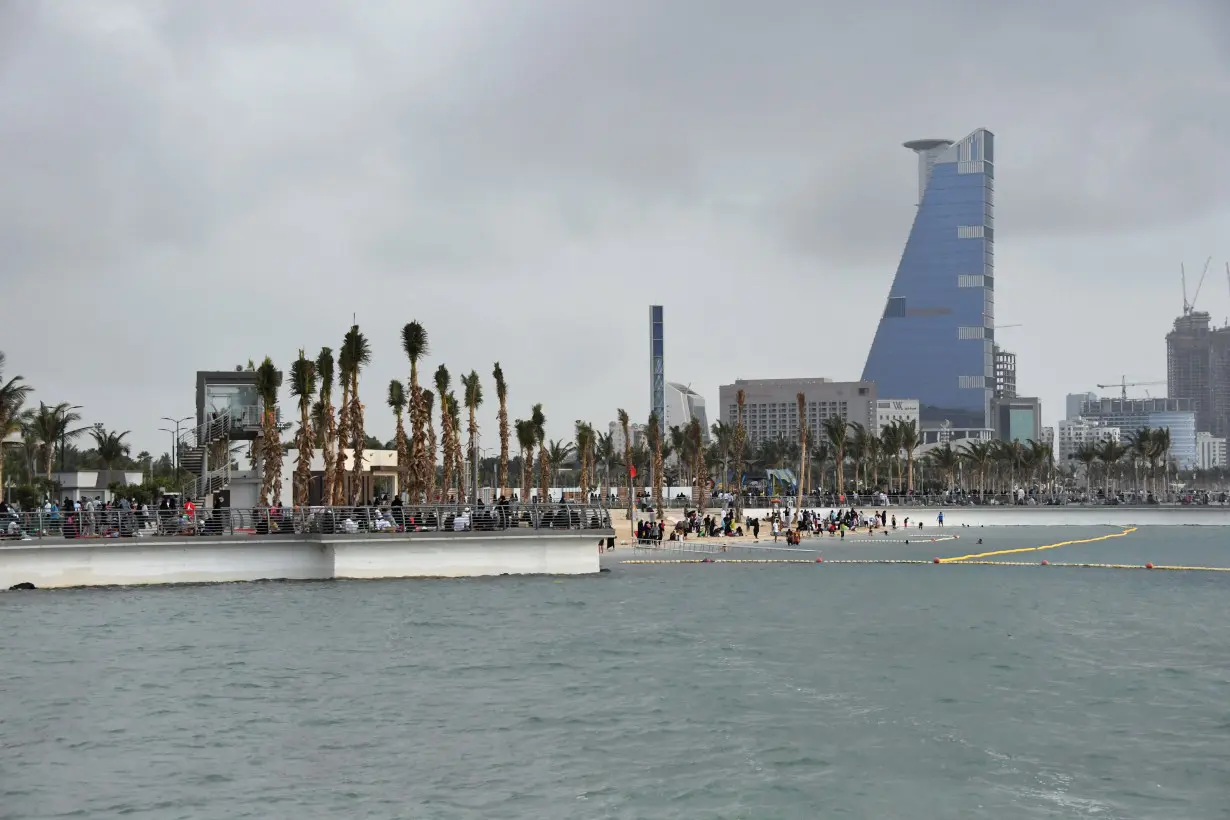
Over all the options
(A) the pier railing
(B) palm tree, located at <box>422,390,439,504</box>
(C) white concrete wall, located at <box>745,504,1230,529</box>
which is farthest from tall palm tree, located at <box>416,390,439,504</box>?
(C) white concrete wall, located at <box>745,504,1230,529</box>

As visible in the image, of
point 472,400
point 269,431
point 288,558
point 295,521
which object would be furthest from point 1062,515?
point 288,558

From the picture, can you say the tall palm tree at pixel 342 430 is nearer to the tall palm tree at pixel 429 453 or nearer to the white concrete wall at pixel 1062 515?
the tall palm tree at pixel 429 453

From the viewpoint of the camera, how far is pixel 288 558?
4972cm

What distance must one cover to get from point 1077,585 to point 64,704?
161ft

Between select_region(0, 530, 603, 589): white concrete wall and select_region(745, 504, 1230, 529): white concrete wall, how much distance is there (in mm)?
88549

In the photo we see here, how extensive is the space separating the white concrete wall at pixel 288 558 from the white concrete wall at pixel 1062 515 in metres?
88.5

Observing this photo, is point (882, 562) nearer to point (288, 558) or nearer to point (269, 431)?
point (269, 431)

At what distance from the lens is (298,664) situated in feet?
107

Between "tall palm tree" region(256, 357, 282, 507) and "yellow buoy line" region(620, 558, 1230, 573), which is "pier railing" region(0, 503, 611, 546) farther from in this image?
"yellow buoy line" region(620, 558, 1230, 573)

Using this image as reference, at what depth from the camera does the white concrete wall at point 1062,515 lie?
5842 inches

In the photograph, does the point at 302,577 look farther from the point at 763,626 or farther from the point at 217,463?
the point at 217,463

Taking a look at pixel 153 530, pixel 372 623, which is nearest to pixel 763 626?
pixel 372 623

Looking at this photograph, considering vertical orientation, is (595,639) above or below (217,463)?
below

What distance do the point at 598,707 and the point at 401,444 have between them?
65260 mm
